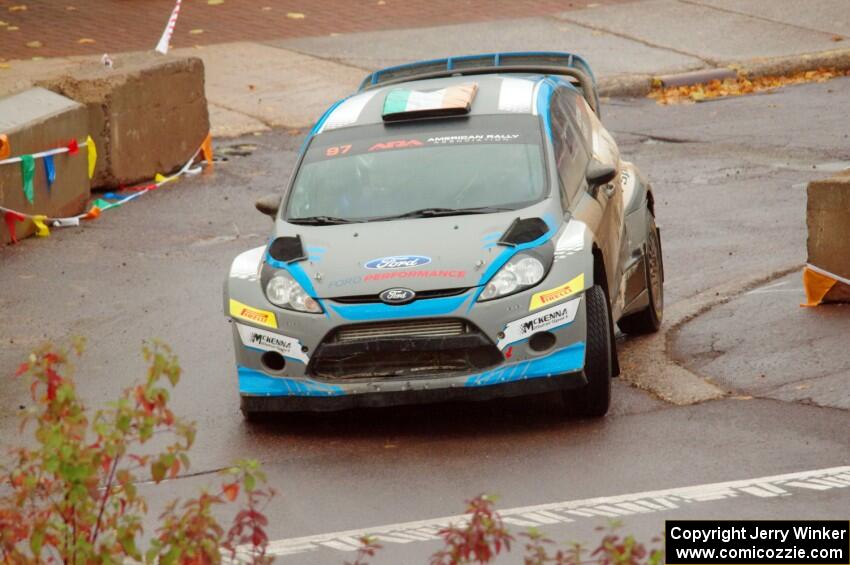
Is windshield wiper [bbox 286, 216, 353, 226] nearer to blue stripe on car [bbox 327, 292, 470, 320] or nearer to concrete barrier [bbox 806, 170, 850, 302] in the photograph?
blue stripe on car [bbox 327, 292, 470, 320]

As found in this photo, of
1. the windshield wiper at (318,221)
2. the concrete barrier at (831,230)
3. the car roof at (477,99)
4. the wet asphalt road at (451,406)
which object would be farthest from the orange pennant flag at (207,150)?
the concrete barrier at (831,230)

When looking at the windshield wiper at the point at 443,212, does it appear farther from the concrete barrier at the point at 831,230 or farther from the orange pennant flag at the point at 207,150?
the orange pennant flag at the point at 207,150

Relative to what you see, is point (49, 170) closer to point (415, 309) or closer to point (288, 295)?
point (288, 295)

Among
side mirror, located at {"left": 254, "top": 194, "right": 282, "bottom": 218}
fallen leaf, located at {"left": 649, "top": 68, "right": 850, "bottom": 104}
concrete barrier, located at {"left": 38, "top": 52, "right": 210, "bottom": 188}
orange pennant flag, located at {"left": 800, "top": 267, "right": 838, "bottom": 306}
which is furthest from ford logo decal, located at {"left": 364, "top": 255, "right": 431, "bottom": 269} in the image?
fallen leaf, located at {"left": 649, "top": 68, "right": 850, "bottom": 104}

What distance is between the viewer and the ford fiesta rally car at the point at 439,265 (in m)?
8.66

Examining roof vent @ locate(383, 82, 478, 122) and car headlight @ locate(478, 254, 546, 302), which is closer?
car headlight @ locate(478, 254, 546, 302)

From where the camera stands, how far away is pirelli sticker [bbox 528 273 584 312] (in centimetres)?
866

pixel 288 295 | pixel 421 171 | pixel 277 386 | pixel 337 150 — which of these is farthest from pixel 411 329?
pixel 337 150

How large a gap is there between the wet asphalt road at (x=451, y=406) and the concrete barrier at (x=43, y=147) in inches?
12.4

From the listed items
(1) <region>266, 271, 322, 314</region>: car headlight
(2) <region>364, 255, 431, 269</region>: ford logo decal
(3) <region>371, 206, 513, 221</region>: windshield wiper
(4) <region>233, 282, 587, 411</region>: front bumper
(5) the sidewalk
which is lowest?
(5) the sidewalk

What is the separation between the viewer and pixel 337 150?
1017 cm

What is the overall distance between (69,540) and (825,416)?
15.7 feet

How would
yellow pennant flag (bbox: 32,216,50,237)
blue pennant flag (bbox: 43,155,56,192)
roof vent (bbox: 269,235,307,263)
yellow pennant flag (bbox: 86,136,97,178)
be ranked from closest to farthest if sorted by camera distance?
roof vent (bbox: 269,235,307,263)
yellow pennant flag (bbox: 32,216,50,237)
blue pennant flag (bbox: 43,155,56,192)
yellow pennant flag (bbox: 86,136,97,178)

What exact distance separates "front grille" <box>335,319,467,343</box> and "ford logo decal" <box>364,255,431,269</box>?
325mm
